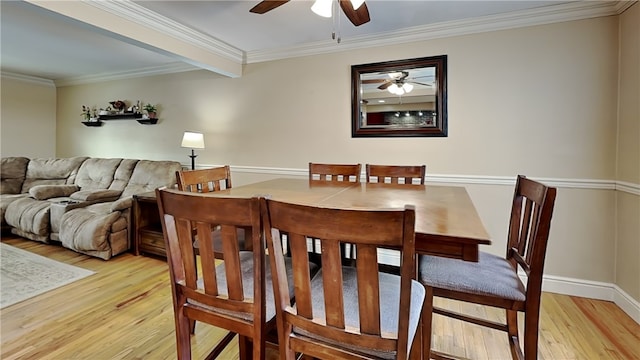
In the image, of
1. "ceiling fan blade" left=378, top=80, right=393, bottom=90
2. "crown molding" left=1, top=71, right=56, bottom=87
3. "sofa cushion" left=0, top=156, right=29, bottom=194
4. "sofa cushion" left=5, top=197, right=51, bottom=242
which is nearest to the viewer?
"ceiling fan blade" left=378, top=80, right=393, bottom=90

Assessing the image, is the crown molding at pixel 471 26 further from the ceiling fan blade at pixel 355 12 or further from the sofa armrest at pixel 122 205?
the sofa armrest at pixel 122 205

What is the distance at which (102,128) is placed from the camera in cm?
460

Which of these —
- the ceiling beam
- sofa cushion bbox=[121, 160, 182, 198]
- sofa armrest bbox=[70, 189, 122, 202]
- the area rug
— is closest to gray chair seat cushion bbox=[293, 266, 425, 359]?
the ceiling beam

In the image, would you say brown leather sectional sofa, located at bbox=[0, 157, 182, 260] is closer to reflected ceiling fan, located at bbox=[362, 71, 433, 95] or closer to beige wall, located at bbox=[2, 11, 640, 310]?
beige wall, located at bbox=[2, 11, 640, 310]

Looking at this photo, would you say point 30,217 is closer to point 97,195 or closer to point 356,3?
point 97,195

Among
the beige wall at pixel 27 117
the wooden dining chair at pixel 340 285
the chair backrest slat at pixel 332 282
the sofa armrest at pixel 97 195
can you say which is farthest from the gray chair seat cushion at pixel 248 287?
the beige wall at pixel 27 117

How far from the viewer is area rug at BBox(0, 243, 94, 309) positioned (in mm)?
2273

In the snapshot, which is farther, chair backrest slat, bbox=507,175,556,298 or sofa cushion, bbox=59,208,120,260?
sofa cushion, bbox=59,208,120,260

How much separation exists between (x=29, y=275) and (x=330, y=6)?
3.20 metres

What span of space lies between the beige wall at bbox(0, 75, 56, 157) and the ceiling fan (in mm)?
5003

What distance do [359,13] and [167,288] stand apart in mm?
2411

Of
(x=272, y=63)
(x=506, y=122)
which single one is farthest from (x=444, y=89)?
(x=272, y=63)

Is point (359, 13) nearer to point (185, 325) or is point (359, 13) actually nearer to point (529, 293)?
point (529, 293)

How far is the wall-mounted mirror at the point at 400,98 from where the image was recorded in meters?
2.64
